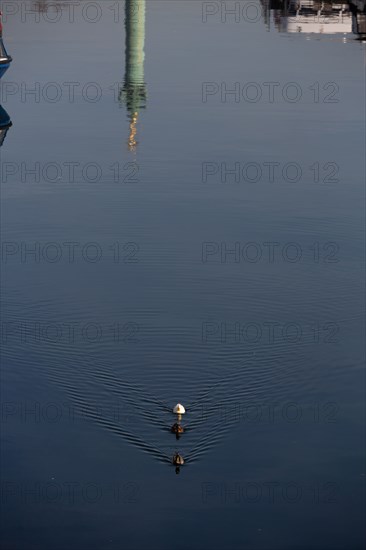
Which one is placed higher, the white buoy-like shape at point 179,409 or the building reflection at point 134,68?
the building reflection at point 134,68

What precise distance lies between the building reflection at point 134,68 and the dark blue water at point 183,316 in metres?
0.35

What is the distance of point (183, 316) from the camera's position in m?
32.9

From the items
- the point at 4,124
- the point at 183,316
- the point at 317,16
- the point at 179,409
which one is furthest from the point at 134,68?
the point at 179,409

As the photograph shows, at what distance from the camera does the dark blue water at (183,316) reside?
24.6m

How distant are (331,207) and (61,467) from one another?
18488 mm

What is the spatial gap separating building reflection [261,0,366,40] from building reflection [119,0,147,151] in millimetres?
8801

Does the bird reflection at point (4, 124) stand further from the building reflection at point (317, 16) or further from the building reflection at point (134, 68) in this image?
the building reflection at point (317, 16)

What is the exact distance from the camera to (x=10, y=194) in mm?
44250

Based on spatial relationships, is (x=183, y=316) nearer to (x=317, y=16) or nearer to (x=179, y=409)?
(x=179, y=409)

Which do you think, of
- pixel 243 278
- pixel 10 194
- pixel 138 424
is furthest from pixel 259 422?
pixel 10 194

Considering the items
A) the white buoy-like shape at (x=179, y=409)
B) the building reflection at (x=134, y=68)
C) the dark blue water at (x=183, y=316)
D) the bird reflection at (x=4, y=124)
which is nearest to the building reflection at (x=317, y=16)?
the building reflection at (x=134, y=68)

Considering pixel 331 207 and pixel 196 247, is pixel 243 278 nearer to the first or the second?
pixel 196 247

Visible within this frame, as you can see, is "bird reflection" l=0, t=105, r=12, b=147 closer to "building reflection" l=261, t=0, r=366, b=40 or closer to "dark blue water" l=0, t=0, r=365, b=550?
"dark blue water" l=0, t=0, r=365, b=550

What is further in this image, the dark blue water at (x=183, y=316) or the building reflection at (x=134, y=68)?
the building reflection at (x=134, y=68)
